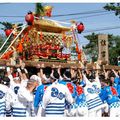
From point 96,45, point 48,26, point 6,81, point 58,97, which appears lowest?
point 58,97

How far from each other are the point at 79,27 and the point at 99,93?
1072 cm

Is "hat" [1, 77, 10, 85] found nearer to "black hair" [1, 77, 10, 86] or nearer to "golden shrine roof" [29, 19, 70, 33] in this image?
"black hair" [1, 77, 10, 86]

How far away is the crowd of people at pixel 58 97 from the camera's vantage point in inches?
290

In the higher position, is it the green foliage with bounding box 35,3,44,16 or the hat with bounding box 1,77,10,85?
the green foliage with bounding box 35,3,44,16

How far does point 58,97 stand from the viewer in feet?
24.2

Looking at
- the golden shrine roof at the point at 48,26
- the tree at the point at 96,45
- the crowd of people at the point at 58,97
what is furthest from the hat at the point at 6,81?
the tree at the point at 96,45

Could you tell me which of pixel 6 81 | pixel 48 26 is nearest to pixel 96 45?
pixel 48 26

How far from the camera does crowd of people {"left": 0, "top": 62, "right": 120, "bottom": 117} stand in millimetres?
7371

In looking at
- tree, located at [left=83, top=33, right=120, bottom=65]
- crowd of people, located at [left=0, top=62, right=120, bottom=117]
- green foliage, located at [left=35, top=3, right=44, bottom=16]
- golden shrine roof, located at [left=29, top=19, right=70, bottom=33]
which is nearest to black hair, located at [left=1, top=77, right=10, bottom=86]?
crowd of people, located at [left=0, top=62, right=120, bottom=117]

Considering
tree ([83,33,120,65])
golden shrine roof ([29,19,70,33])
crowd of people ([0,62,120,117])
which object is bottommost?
crowd of people ([0,62,120,117])

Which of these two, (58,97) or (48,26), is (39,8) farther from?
(58,97)

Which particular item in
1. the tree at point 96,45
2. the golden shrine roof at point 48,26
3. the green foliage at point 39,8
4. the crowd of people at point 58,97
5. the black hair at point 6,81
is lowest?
the crowd of people at point 58,97

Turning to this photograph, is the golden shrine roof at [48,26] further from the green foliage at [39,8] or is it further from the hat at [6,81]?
the hat at [6,81]

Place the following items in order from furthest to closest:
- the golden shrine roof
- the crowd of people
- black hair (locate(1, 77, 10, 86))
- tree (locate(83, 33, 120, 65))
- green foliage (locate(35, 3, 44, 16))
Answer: tree (locate(83, 33, 120, 65)) → green foliage (locate(35, 3, 44, 16)) → the golden shrine roof → black hair (locate(1, 77, 10, 86)) → the crowd of people
